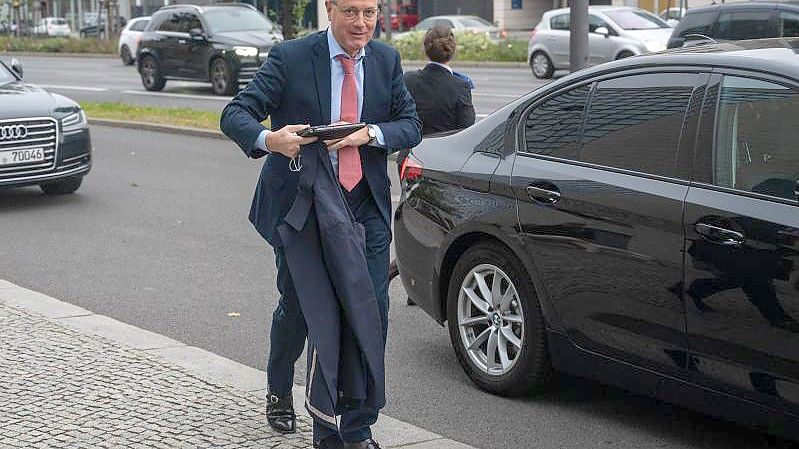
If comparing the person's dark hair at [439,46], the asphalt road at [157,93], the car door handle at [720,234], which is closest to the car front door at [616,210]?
the car door handle at [720,234]

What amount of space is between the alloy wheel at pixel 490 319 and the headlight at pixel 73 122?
7332 millimetres

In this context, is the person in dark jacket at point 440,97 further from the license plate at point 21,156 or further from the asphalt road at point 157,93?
the asphalt road at point 157,93

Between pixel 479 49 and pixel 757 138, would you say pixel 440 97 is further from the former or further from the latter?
pixel 479 49

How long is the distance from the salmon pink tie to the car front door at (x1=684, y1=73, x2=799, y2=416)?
4.13 feet

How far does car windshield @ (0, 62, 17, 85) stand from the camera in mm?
13516

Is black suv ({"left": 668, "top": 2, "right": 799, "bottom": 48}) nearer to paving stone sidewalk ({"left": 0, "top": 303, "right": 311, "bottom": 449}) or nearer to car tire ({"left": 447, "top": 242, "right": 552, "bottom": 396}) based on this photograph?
car tire ({"left": 447, "top": 242, "right": 552, "bottom": 396})

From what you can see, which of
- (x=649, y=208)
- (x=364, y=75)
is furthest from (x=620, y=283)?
(x=364, y=75)

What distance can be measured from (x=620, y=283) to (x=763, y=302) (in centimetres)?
71

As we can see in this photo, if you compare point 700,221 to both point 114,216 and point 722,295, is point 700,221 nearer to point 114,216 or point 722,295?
point 722,295

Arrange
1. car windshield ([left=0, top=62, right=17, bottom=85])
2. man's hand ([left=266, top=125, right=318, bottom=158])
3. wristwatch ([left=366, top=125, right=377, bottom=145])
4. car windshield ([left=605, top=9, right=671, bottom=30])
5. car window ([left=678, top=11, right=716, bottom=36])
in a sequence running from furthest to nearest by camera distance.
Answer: car windshield ([left=605, top=9, right=671, bottom=30]) < car window ([left=678, top=11, right=716, bottom=36]) < car windshield ([left=0, top=62, right=17, bottom=85]) < wristwatch ([left=366, top=125, right=377, bottom=145]) < man's hand ([left=266, top=125, right=318, bottom=158])

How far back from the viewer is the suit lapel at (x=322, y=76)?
4863 millimetres

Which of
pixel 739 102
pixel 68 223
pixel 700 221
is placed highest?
pixel 739 102

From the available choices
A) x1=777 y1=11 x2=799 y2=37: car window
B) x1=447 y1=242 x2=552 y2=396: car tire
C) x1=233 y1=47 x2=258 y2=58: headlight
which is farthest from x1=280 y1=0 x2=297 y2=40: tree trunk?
x1=447 y1=242 x2=552 y2=396: car tire

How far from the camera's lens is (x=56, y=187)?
13.3m
